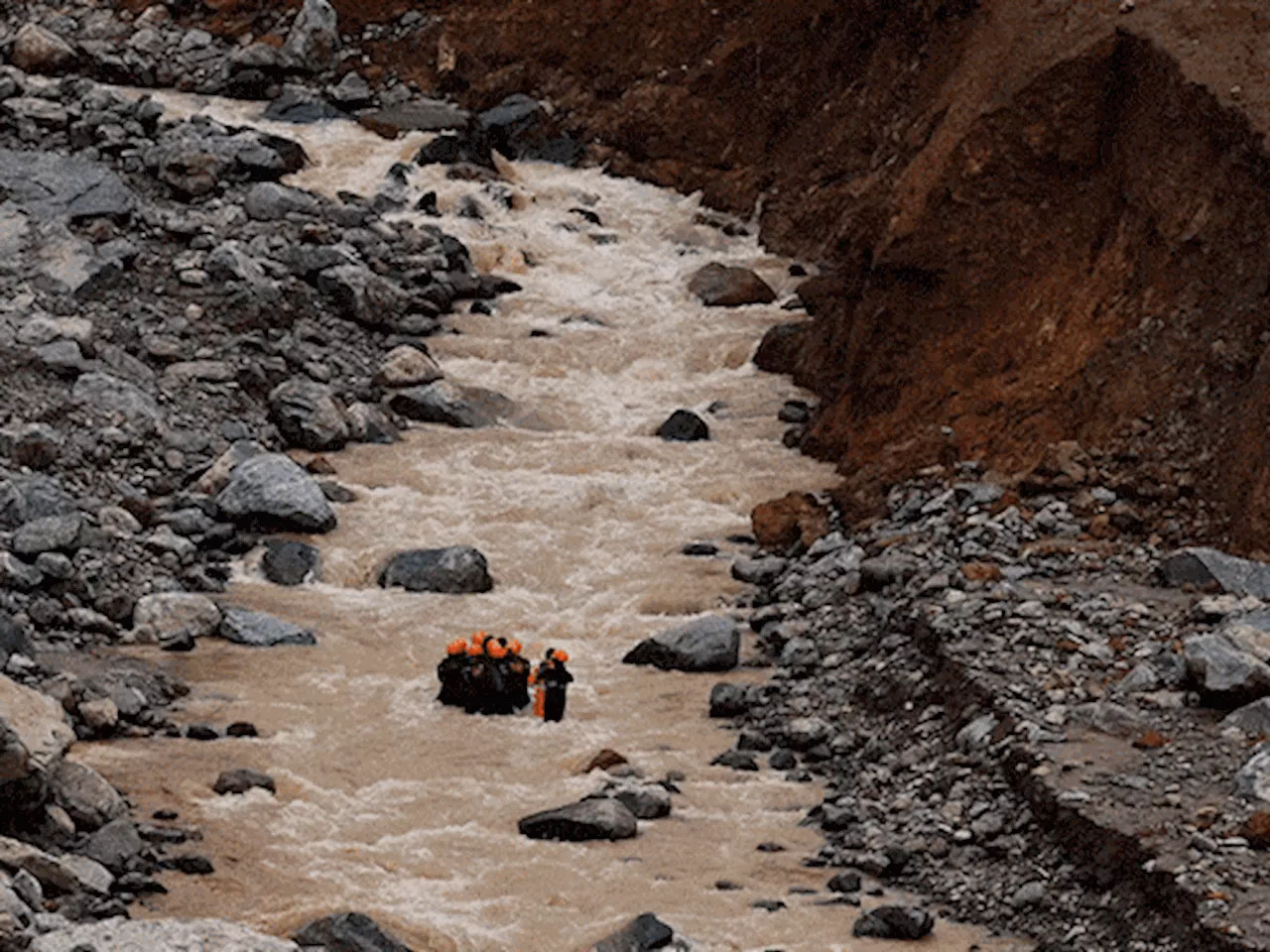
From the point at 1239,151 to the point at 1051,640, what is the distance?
5.37 meters

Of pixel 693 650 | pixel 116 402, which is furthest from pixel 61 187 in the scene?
pixel 693 650

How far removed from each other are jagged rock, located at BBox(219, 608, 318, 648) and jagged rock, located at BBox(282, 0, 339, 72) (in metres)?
14.8

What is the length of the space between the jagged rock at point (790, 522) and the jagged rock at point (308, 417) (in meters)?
4.13

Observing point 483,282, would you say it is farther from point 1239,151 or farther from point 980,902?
point 980,902

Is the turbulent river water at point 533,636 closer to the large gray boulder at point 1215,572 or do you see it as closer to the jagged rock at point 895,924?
the jagged rock at point 895,924

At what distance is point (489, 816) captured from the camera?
42.5 feet

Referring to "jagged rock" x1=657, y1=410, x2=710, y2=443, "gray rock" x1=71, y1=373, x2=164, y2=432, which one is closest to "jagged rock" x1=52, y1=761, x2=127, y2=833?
"gray rock" x1=71, y1=373, x2=164, y2=432

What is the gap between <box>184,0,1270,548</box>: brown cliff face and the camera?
55.2 ft

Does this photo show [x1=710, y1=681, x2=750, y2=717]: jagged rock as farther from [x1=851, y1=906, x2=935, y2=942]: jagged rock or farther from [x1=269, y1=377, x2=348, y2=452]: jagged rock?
[x1=269, y1=377, x2=348, y2=452]: jagged rock

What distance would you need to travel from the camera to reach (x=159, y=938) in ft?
30.5

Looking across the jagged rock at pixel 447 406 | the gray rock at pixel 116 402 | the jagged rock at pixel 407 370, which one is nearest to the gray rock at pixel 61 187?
the jagged rock at pixel 407 370

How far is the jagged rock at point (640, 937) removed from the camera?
10906 mm

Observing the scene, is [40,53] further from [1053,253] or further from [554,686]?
[554,686]

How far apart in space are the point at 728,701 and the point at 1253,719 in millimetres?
4033
